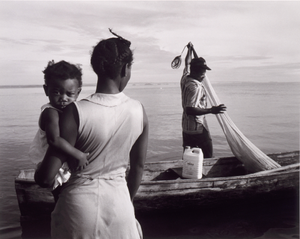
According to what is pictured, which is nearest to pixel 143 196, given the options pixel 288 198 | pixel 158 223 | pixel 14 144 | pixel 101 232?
pixel 158 223

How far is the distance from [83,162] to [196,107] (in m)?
3.21

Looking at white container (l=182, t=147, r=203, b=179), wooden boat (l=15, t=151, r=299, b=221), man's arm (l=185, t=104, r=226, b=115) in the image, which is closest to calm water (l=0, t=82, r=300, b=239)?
wooden boat (l=15, t=151, r=299, b=221)

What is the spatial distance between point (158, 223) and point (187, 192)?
60 cm

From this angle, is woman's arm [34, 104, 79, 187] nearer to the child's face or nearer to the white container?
the child's face

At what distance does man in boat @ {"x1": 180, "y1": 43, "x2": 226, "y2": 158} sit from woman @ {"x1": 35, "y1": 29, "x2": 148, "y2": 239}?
9.80 ft

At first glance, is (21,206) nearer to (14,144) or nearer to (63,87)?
(63,87)

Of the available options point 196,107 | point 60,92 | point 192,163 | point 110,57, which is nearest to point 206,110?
point 196,107

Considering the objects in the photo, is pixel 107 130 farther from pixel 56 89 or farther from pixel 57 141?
pixel 56 89

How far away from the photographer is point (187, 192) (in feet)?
13.8

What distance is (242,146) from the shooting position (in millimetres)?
4918

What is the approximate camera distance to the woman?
1299 millimetres

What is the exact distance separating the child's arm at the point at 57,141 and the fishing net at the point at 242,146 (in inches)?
141

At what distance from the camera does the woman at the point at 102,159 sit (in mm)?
1299

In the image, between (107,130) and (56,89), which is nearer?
(107,130)
